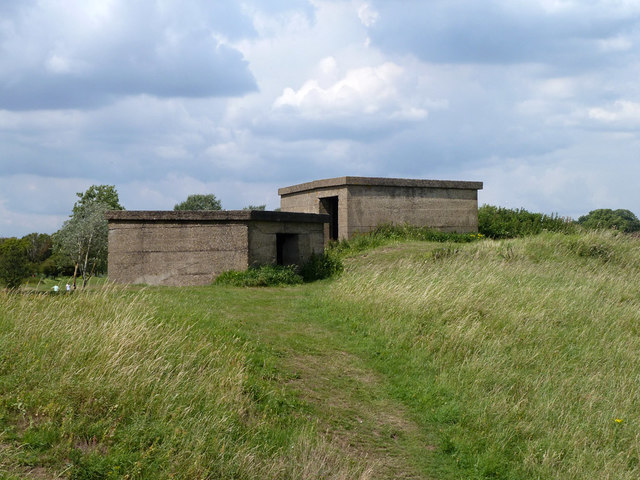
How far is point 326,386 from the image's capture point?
761 centimetres

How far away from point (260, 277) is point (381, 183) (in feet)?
30.4

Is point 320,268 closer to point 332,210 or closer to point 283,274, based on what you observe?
point 283,274

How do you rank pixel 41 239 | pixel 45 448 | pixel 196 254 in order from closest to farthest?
pixel 45 448 → pixel 196 254 → pixel 41 239

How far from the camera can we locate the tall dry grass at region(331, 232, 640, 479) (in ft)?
21.7

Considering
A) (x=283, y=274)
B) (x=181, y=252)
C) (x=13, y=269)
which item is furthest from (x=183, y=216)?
(x=13, y=269)

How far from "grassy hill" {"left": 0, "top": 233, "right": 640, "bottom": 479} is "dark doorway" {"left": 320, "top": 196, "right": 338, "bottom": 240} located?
1181cm

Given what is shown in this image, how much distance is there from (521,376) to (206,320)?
4.84 metres

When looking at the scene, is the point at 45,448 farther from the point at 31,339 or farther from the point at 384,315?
Result: the point at 384,315

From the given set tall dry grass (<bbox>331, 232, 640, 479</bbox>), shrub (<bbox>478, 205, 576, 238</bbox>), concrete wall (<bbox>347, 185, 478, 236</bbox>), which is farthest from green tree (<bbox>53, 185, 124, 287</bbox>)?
tall dry grass (<bbox>331, 232, 640, 479</bbox>)

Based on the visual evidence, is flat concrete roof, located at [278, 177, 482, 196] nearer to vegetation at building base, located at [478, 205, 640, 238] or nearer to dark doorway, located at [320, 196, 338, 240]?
dark doorway, located at [320, 196, 338, 240]

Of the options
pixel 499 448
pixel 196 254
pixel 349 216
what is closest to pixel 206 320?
pixel 499 448

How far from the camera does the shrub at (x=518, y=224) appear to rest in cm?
2621

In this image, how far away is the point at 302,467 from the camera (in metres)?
5.55

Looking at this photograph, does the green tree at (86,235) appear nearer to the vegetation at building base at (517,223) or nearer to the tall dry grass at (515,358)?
the vegetation at building base at (517,223)
